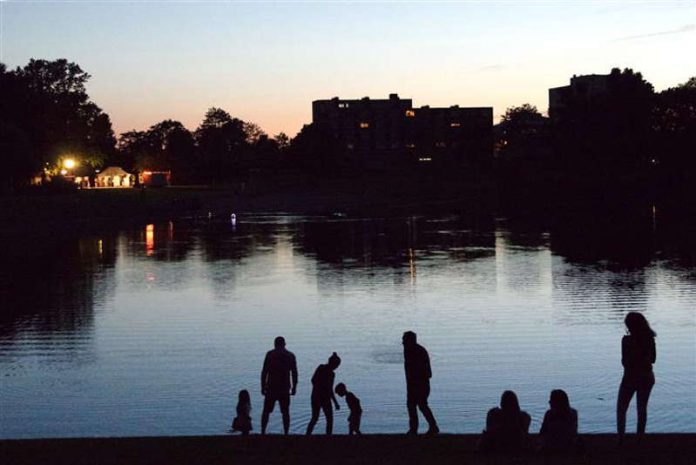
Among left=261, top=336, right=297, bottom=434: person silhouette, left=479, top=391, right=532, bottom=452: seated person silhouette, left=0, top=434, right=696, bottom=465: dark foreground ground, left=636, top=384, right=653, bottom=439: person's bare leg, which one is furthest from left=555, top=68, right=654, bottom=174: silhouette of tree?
→ left=479, top=391, right=532, bottom=452: seated person silhouette

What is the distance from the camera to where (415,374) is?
52.3ft

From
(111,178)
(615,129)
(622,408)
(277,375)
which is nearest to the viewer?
(622,408)

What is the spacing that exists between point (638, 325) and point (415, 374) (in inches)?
157

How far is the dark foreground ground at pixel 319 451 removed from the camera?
12.9 m

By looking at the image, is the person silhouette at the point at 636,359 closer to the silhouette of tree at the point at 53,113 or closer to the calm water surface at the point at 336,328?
the calm water surface at the point at 336,328

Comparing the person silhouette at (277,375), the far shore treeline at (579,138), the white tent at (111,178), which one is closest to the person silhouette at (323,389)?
the person silhouette at (277,375)

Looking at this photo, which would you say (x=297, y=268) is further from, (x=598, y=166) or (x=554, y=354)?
(x=598, y=166)

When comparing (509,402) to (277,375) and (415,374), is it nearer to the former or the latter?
(415,374)

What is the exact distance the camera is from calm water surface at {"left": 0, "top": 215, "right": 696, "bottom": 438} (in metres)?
20.9

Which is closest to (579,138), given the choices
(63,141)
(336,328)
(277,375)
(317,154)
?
(317,154)

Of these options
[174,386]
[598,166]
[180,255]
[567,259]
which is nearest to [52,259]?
[180,255]

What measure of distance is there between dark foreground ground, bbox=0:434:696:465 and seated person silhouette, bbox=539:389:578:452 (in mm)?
192

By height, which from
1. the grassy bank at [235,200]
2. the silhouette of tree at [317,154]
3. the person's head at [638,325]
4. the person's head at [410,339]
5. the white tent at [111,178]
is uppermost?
the silhouette of tree at [317,154]

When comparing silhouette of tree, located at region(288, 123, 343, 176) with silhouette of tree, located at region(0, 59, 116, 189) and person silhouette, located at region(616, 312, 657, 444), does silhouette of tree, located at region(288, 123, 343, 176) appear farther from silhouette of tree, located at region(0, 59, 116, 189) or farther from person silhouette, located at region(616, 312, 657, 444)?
person silhouette, located at region(616, 312, 657, 444)
